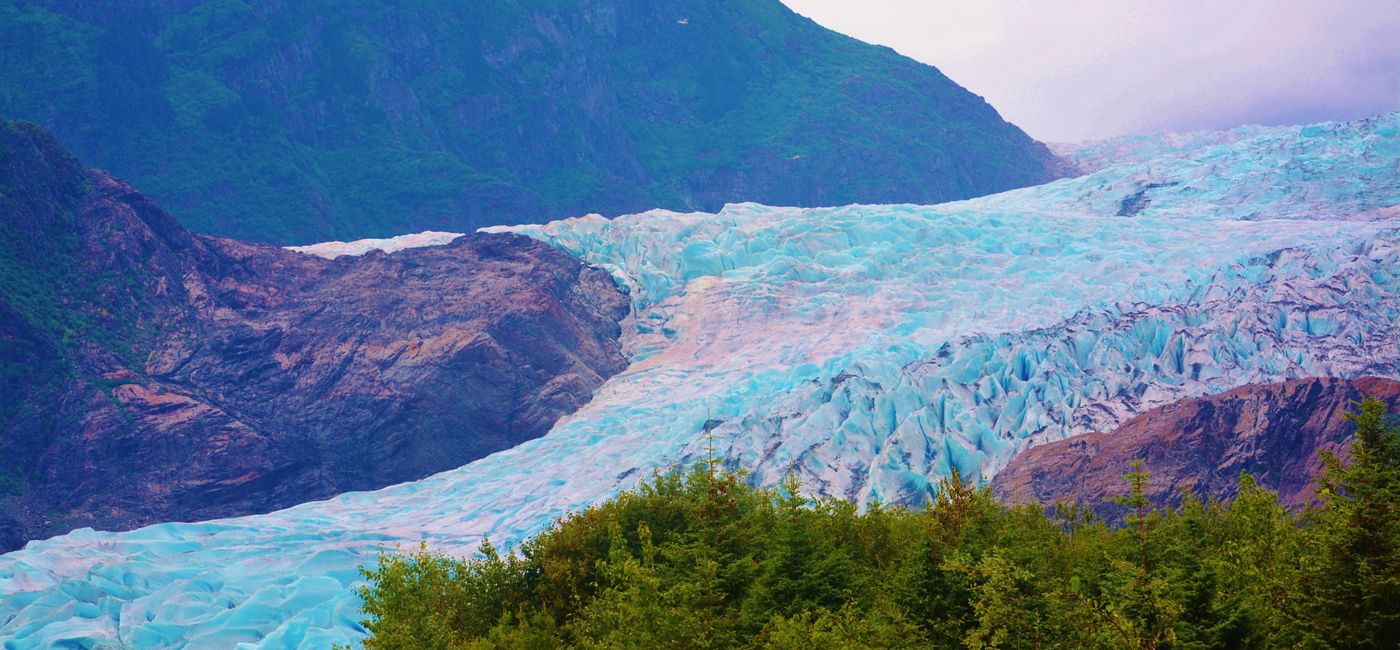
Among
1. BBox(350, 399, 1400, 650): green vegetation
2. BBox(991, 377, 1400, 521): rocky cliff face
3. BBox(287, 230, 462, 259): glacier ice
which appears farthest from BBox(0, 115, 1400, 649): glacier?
BBox(287, 230, 462, 259): glacier ice

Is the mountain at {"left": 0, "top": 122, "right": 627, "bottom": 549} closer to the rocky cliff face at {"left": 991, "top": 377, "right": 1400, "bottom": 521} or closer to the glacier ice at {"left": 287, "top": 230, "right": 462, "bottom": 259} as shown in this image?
the glacier ice at {"left": 287, "top": 230, "right": 462, "bottom": 259}

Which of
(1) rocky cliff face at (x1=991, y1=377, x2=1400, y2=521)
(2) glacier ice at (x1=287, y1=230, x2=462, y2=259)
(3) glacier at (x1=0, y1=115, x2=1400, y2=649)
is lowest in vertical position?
(1) rocky cliff face at (x1=991, y1=377, x2=1400, y2=521)

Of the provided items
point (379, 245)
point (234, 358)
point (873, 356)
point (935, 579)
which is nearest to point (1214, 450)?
point (873, 356)

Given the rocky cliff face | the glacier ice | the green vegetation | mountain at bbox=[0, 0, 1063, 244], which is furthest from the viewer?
mountain at bbox=[0, 0, 1063, 244]

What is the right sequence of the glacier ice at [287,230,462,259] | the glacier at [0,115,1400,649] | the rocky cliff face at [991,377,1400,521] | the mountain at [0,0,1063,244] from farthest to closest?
the mountain at [0,0,1063,244]
the glacier ice at [287,230,462,259]
the glacier at [0,115,1400,649]
the rocky cliff face at [991,377,1400,521]

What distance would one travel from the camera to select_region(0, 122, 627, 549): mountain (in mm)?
59562

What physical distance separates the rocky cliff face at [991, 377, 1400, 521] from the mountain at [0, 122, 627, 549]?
87.6 ft

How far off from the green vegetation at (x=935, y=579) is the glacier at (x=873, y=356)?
1091 cm

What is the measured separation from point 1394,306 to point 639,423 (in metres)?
29.2

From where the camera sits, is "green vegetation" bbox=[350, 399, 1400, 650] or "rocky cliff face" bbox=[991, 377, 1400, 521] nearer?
"green vegetation" bbox=[350, 399, 1400, 650]

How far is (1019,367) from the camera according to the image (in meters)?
48.7

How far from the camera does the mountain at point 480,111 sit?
341ft

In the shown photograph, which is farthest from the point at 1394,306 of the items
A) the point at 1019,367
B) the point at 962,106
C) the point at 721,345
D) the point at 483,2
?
the point at 483,2

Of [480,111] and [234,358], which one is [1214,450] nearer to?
[234,358]
